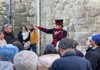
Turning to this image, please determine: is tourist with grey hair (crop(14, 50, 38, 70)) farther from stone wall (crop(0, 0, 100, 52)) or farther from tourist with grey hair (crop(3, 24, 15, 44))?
stone wall (crop(0, 0, 100, 52))

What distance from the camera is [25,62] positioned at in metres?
4.12

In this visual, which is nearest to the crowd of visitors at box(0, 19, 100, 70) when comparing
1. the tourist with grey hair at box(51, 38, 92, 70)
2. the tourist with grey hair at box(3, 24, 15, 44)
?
the tourist with grey hair at box(51, 38, 92, 70)

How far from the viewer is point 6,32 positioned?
9562 millimetres

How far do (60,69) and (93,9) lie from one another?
6056 millimetres

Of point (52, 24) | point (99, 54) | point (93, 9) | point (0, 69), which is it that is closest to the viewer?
point (0, 69)

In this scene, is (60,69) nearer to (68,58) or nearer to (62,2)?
(68,58)

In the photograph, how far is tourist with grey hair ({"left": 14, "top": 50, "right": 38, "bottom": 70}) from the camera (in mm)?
4109

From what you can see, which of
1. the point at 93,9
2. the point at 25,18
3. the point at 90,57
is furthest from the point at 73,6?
the point at 25,18

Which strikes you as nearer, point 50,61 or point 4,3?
point 50,61

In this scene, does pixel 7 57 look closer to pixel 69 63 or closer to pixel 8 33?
pixel 69 63

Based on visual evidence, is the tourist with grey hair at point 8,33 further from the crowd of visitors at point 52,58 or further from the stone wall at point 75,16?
the crowd of visitors at point 52,58

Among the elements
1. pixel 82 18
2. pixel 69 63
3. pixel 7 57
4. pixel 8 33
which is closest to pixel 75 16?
pixel 82 18

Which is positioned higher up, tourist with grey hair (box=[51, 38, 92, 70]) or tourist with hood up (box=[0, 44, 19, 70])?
tourist with hood up (box=[0, 44, 19, 70])

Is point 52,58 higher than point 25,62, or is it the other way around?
point 25,62
